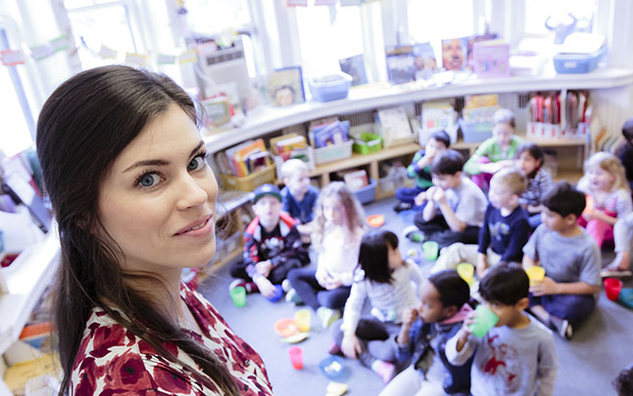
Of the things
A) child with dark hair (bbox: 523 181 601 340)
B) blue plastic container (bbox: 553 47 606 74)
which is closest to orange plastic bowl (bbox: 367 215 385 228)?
child with dark hair (bbox: 523 181 601 340)

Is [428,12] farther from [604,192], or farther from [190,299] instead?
[190,299]

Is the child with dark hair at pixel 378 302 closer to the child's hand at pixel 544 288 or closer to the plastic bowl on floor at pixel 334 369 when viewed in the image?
the plastic bowl on floor at pixel 334 369

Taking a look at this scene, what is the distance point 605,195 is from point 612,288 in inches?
23.5

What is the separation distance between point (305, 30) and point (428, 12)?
3.39ft

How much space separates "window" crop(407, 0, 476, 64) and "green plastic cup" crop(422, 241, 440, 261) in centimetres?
188

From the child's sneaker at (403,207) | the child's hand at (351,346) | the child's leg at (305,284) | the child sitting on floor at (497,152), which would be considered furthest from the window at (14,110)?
the child sitting on floor at (497,152)

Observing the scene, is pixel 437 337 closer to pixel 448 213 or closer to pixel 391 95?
pixel 448 213

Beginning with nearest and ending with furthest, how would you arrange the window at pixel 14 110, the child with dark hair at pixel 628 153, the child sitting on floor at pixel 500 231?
the window at pixel 14 110
the child sitting on floor at pixel 500 231
the child with dark hair at pixel 628 153

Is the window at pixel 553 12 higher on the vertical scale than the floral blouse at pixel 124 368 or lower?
higher

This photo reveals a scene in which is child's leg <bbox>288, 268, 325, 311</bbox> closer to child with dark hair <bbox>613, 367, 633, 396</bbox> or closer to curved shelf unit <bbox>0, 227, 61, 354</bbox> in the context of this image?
curved shelf unit <bbox>0, 227, 61, 354</bbox>

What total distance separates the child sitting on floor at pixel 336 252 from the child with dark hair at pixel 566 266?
0.90 meters

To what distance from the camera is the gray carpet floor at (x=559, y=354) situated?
218 cm

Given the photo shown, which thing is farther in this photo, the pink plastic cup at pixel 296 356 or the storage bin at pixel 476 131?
the storage bin at pixel 476 131

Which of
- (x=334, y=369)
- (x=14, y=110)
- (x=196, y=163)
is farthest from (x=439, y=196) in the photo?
(x=196, y=163)
